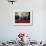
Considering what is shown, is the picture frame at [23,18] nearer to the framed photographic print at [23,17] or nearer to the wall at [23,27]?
the framed photographic print at [23,17]

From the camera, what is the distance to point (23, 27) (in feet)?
18.4

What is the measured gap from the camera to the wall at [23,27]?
557cm

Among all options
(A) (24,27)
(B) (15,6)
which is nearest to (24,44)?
(A) (24,27)

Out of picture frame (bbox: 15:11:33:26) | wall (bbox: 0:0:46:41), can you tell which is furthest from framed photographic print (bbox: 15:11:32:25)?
wall (bbox: 0:0:46:41)

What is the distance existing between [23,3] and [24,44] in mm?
2250

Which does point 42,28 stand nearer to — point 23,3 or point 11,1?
point 23,3

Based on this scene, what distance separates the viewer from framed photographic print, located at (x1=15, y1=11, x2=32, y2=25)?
5.58 metres

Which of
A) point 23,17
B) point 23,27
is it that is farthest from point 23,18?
point 23,27

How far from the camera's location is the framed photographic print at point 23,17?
5582 millimetres

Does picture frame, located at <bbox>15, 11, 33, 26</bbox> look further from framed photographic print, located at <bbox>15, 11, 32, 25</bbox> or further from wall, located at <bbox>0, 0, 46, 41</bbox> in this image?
wall, located at <bbox>0, 0, 46, 41</bbox>

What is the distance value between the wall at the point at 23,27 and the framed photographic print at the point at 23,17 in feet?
0.55

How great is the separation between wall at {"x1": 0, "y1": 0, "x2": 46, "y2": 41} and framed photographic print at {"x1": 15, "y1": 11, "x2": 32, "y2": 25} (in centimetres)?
17

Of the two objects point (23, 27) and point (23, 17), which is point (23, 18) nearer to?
point (23, 17)

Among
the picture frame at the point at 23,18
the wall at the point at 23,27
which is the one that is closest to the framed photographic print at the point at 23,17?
the picture frame at the point at 23,18
